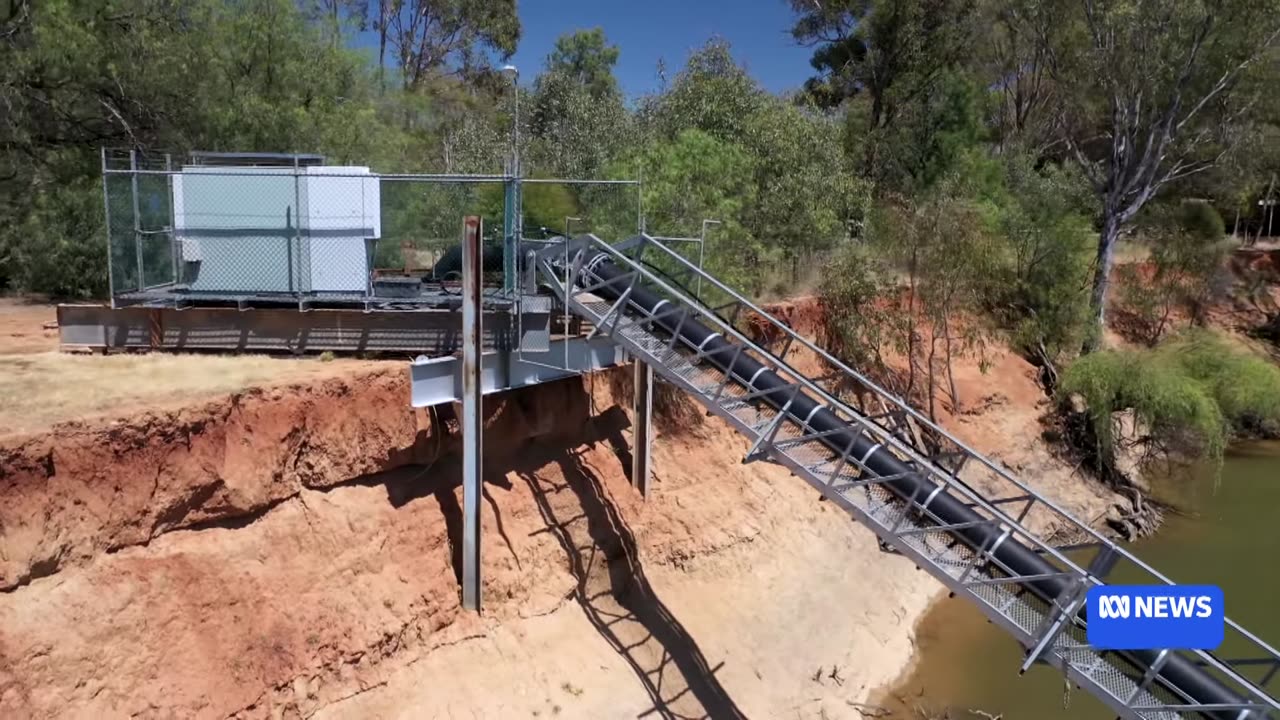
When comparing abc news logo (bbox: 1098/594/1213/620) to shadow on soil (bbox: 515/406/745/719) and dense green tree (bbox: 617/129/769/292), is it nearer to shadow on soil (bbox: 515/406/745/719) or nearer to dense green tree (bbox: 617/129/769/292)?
shadow on soil (bbox: 515/406/745/719)

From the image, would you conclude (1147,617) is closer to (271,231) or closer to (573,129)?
(271,231)

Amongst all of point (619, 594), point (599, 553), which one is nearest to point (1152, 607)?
point (619, 594)

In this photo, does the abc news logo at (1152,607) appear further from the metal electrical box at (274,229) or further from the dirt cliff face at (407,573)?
the metal electrical box at (274,229)

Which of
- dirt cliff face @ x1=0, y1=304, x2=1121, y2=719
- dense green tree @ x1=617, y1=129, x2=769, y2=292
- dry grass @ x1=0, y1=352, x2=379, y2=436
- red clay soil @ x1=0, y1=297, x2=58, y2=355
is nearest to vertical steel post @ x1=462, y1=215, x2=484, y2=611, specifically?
dirt cliff face @ x1=0, y1=304, x2=1121, y2=719

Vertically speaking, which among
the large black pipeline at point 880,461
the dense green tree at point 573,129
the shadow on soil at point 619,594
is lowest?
the shadow on soil at point 619,594

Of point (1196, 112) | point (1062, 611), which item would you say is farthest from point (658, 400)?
point (1196, 112)

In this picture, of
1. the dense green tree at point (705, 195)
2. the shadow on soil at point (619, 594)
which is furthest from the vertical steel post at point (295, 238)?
the dense green tree at point (705, 195)

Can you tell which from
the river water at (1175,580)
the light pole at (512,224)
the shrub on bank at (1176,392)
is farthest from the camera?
the shrub on bank at (1176,392)
